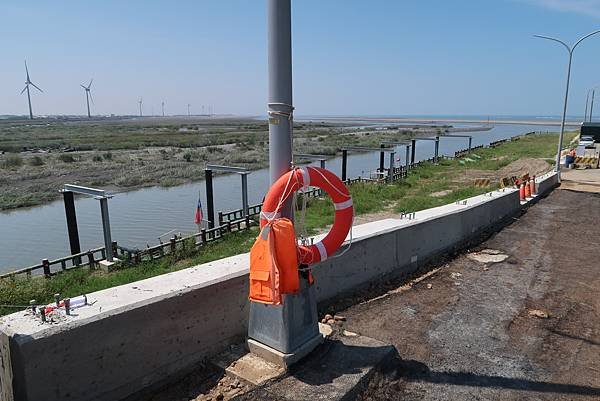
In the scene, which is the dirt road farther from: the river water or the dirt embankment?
the dirt embankment

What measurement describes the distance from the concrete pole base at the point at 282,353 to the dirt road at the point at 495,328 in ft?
2.23

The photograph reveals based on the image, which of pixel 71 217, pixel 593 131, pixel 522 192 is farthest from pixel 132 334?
pixel 593 131

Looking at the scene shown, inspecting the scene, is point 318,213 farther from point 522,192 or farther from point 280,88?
point 280,88

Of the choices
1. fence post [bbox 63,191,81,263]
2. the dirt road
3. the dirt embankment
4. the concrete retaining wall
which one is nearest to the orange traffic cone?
the dirt road

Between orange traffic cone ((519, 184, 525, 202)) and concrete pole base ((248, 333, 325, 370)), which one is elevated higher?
concrete pole base ((248, 333, 325, 370))

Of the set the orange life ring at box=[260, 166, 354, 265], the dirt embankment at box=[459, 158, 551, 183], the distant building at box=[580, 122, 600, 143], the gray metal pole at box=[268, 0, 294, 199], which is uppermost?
the gray metal pole at box=[268, 0, 294, 199]

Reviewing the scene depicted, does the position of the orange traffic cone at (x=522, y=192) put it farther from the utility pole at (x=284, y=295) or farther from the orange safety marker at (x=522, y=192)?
the utility pole at (x=284, y=295)

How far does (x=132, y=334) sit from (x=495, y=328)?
161 inches

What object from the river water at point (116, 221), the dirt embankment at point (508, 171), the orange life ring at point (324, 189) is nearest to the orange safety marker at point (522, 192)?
the orange life ring at point (324, 189)

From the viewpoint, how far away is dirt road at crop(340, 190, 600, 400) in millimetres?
4082

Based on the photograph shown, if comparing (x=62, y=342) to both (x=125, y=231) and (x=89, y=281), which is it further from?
(x=125, y=231)

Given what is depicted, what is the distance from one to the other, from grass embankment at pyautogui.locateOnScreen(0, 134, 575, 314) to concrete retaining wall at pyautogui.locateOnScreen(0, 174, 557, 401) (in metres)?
6.11

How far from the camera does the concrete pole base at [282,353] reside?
402cm

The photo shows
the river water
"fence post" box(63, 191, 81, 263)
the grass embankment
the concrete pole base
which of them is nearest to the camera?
the concrete pole base
